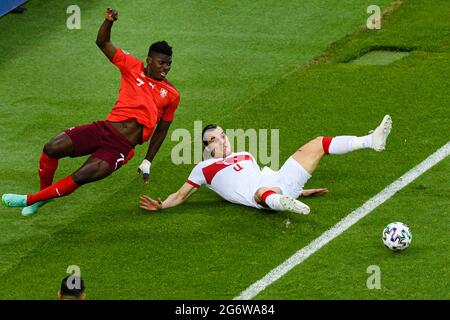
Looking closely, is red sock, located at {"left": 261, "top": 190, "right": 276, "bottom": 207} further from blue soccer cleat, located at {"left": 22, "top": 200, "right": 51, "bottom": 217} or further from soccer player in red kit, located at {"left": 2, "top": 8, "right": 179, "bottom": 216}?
blue soccer cleat, located at {"left": 22, "top": 200, "right": 51, "bottom": 217}

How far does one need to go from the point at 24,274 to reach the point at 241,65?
261 inches

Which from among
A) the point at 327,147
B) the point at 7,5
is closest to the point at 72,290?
the point at 327,147

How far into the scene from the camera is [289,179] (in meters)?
15.1

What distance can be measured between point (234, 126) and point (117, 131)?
9.16ft

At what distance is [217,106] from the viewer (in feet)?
60.4

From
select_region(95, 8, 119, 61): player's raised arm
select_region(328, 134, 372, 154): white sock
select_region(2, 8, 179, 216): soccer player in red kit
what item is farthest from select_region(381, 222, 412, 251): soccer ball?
select_region(95, 8, 119, 61): player's raised arm

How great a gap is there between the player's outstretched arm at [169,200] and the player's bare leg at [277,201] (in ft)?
2.93

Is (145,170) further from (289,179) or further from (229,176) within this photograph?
(289,179)

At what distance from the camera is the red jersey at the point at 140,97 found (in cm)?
1534

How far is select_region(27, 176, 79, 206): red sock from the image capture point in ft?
49.1

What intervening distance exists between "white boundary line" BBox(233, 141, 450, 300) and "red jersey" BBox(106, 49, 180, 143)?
247 cm

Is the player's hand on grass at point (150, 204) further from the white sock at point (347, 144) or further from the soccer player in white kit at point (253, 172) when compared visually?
the white sock at point (347, 144)
